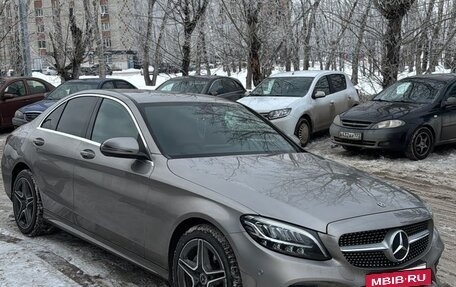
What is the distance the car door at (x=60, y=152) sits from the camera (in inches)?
183

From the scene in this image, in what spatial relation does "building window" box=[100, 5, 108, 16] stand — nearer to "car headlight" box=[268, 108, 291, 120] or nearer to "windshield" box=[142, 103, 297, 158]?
"car headlight" box=[268, 108, 291, 120]

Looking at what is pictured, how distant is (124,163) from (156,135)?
0.32 metres

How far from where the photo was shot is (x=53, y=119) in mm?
5277

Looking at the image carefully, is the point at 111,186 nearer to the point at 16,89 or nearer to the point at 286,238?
the point at 286,238

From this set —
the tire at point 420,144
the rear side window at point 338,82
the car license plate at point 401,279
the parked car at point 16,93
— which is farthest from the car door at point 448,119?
the parked car at point 16,93

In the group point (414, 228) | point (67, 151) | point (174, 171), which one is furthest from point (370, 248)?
point (67, 151)

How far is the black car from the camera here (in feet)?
30.6

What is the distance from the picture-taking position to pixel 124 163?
3973 mm

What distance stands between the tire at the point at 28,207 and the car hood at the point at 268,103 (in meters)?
6.15

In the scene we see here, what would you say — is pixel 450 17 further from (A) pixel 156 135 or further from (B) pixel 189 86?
(A) pixel 156 135

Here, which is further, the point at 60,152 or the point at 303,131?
the point at 303,131

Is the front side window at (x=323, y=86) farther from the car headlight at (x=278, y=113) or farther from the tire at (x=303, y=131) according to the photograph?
the car headlight at (x=278, y=113)

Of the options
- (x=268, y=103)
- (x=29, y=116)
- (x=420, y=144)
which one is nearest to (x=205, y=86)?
(x=268, y=103)

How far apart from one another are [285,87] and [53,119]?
291 inches
